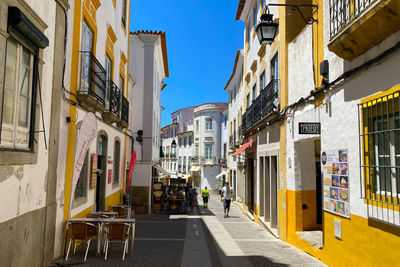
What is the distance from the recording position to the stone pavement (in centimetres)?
731

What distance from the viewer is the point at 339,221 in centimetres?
647

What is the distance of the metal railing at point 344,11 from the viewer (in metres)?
5.35

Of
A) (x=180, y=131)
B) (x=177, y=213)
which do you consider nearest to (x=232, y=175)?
(x=177, y=213)

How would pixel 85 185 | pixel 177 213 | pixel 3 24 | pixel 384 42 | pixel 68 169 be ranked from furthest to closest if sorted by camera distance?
1. pixel 177 213
2. pixel 85 185
3. pixel 68 169
4. pixel 384 42
5. pixel 3 24

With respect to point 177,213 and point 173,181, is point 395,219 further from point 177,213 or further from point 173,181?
point 173,181

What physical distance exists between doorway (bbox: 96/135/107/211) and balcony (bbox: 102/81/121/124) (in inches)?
29.5

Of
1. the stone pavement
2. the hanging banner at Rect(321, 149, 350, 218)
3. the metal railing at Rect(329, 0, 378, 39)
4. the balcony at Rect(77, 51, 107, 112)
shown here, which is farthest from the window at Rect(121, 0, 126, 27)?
the hanging banner at Rect(321, 149, 350, 218)

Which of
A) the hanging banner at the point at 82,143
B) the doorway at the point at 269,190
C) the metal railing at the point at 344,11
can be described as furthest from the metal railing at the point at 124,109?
the metal railing at the point at 344,11

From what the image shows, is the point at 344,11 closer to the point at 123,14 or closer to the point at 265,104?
the point at 265,104

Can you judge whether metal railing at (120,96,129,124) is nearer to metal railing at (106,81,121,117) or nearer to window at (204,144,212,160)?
metal railing at (106,81,121,117)

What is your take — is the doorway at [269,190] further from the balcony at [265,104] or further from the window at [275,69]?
the window at [275,69]

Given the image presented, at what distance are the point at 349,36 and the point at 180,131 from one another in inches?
2105

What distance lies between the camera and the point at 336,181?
662 centimetres

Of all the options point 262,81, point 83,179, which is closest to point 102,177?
point 83,179
